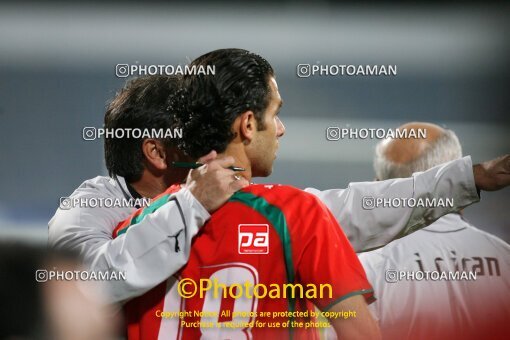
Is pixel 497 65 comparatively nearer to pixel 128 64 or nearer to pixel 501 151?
pixel 501 151

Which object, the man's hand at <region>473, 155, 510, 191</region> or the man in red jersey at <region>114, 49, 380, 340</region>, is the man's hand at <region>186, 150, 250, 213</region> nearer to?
the man in red jersey at <region>114, 49, 380, 340</region>

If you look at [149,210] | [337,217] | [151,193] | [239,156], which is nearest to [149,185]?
[151,193]

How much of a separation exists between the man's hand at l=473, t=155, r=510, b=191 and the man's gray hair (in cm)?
5

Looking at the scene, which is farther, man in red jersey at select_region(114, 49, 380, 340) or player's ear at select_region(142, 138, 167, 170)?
player's ear at select_region(142, 138, 167, 170)

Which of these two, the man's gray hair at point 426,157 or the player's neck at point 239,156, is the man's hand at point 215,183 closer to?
the player's neck at point 239,156

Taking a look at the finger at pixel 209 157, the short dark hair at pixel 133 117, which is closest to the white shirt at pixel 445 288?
the finger at pixel 209 157

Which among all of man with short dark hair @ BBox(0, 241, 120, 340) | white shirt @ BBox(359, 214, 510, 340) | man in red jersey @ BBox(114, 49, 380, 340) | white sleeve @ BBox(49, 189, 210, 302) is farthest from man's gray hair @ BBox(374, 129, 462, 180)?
man with short dark hair @ BBox(0, 241, 120, 340)

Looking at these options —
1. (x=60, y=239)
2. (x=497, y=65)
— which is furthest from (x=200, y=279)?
(x=497, y=65)

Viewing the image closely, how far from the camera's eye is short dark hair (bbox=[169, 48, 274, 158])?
1.07 meters

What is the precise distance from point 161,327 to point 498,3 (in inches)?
33.5

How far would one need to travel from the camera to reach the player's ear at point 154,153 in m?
1.21

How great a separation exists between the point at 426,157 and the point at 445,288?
241 mm

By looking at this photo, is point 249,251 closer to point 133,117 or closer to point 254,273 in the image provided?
point 254,273

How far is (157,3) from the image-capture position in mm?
1262
